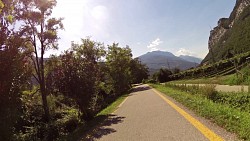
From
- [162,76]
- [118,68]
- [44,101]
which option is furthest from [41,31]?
[162,76]

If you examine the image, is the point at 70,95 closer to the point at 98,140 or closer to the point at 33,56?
the point at 98,140

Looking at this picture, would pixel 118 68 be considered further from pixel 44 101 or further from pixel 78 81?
pixel 78 81

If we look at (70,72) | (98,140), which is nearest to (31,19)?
(70,72)

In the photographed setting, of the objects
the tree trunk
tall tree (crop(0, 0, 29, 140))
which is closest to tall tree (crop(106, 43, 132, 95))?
the tree trunk

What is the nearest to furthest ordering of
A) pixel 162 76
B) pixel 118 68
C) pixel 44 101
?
pixel 44 101, pixel 118 68, pixel 162 76

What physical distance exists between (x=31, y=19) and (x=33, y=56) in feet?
11.1

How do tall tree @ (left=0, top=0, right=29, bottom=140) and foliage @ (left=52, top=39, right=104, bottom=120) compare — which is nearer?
tall tree @ (left=0, top=0, right=29, bottom=140)

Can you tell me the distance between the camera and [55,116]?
2416 centimetres

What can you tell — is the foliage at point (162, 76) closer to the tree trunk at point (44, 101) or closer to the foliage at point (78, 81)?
the tree trunk at point (44, 101)

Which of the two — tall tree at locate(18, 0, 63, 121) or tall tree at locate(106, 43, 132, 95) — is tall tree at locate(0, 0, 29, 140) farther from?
tall tree at locate(106, 43, 132, 95)

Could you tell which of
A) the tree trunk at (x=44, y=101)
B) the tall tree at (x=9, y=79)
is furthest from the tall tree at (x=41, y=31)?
the tall tree at (x=9, y=79)

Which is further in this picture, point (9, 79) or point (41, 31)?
point (41, 31)

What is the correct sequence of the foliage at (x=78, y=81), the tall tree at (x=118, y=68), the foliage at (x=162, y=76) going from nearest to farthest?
the foliage at (x=78, y=81)
the tall tree at (x=118, y=68)
the foliage at (x=162, y=76)

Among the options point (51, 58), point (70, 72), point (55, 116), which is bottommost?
point (55, 116)
